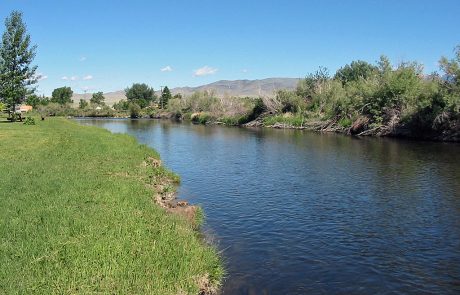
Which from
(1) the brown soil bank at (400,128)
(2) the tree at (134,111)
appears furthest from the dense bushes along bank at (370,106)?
(2) the tree at (134,111)

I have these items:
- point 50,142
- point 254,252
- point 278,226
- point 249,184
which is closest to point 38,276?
point 254,252

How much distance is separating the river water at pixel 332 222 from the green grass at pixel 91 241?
77.3 inches

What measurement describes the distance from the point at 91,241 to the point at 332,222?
10.1m

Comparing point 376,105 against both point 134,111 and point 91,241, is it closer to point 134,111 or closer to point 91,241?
point 91,241

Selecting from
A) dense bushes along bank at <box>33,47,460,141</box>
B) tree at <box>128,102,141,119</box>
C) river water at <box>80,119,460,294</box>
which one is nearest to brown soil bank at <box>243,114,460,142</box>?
dense bushes along bank at <box>33,47,460,141</box>

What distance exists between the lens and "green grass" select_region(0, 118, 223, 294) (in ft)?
30.0

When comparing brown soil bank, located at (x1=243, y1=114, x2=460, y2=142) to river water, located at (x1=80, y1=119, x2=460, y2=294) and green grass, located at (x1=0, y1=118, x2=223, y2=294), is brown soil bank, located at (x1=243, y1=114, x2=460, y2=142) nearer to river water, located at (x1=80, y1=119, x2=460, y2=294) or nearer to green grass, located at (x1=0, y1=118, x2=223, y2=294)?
river water, located at (x1=80, y1=119, x2=460, y2=294)

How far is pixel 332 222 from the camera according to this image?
1766 cm

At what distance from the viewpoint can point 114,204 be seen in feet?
49.2

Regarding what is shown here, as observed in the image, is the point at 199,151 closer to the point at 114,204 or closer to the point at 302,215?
the point at 302,215

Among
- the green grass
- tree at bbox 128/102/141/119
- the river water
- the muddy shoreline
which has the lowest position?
the river water

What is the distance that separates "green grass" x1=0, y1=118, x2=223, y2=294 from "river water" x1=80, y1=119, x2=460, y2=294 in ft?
6.44

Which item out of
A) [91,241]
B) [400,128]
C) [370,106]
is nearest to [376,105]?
[370,106]

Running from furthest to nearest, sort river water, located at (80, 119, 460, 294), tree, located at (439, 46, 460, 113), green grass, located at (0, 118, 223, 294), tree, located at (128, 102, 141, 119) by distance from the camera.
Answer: tree, located at (128, 102, 141, 119) → tree, located at (439, 46, 460, 113) → river water, located at (80, 119, 460, 294) → green grass, located at (0, 118, 223, 294)
